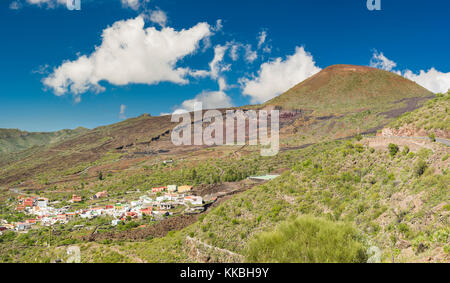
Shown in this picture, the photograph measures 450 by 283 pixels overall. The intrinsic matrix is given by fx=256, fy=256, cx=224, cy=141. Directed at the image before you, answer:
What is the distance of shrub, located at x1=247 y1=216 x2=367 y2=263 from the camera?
21.3 ft

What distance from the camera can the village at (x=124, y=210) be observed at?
40.8m

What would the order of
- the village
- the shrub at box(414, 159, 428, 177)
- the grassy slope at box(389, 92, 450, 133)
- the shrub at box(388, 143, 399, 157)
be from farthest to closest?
the village
the grassy slope at box(389, 92, 450, 133)
the shrub at box(388, 143, 399, 157)
the shrub at box(414, 159, 428, 177)

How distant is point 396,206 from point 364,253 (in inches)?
200

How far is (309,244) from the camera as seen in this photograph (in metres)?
7.01

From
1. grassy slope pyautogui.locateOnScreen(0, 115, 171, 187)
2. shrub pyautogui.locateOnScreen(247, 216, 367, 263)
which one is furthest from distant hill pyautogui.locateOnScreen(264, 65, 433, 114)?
shrub pyautogui.locateOnScreen(247, 216, 367, 263)

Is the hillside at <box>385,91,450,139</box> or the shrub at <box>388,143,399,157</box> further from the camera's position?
the shrub at <box>388,143,399,157</box>

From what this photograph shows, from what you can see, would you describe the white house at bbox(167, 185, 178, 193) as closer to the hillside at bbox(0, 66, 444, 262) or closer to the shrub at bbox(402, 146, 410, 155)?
the hillside at bbox(0, 66, 444, 262)

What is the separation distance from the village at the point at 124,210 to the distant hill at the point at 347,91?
66.5m

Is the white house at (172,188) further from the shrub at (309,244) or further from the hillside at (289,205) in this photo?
the shrub at (309,244)

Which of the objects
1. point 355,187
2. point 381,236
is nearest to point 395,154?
point 355,187

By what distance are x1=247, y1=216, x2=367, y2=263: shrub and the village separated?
33.2 meters

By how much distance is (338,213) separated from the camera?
13305 mm
